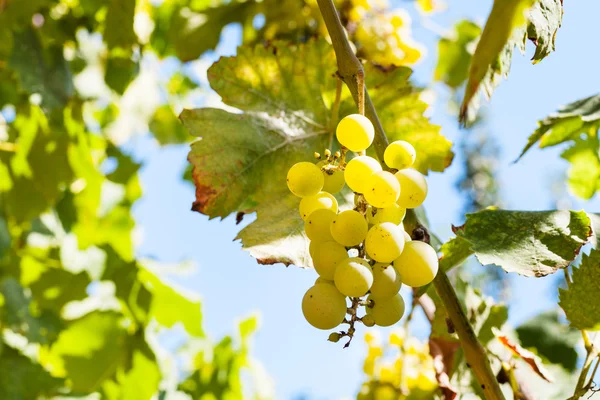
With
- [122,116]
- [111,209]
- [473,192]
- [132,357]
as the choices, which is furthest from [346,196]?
[473,192]

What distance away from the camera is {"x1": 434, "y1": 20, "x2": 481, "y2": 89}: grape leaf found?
139cm

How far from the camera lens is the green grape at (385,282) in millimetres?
421

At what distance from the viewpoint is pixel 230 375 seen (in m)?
1.19

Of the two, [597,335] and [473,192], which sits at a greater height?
[597,335]

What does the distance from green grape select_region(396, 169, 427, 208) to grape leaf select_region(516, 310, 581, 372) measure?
1.75ft

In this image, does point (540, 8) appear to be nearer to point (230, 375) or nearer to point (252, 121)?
point (252, 121)

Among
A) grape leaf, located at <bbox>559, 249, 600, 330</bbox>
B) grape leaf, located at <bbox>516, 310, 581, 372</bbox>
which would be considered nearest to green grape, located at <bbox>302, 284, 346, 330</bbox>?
grape leaf, located at <bbox>559, 249, 600, 330</bbox>

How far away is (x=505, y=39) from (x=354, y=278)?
0.62ft

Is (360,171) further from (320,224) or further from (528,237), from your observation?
(528,237)

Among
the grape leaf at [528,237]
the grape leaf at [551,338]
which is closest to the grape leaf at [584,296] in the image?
the grape leaf at [528,237]

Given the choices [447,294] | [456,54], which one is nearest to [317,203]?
[447,294]

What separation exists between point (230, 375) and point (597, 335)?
800 mm

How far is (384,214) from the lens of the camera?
0.45 metres

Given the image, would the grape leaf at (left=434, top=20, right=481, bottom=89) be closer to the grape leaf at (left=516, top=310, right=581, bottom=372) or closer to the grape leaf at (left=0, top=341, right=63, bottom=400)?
the grape leaf at (left=516, top=310, right=581, bottom=372)
